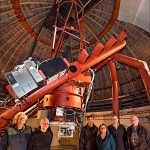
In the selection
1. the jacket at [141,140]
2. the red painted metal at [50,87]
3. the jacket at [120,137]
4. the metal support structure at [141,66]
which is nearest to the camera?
the jacket at [141,140]

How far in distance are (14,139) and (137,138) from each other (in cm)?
233

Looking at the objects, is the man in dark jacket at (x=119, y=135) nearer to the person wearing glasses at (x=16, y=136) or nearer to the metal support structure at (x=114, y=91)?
the metal support structure at (x=114, y=91)

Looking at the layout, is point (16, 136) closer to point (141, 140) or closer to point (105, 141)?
point (105, 141)

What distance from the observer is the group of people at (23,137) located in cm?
350

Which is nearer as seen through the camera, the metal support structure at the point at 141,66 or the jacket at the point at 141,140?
the jacket at the point at 141,140

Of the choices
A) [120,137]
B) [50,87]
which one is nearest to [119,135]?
[120,137]

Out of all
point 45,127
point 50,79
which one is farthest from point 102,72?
point 45,127

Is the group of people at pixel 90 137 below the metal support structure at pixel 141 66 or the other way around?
below

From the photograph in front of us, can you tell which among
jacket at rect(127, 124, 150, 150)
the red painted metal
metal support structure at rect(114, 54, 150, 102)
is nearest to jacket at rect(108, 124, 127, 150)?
jacket at rect(127, 124, 150, 150)

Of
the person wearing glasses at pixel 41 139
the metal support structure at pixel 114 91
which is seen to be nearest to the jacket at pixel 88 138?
the person wearing glasses at pixel 41 139

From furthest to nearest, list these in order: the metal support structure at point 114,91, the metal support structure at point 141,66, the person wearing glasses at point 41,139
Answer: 1. the metal support structure at point 114,91
2. the metal support structure at point 141,66
3. the person wearing glasses at point 41,139

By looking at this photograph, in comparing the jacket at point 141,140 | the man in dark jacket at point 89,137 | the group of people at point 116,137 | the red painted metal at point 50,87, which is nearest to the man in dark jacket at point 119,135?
the group of people at point 116,137

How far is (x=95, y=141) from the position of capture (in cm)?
434

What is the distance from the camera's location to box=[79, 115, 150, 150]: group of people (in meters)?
4.06
